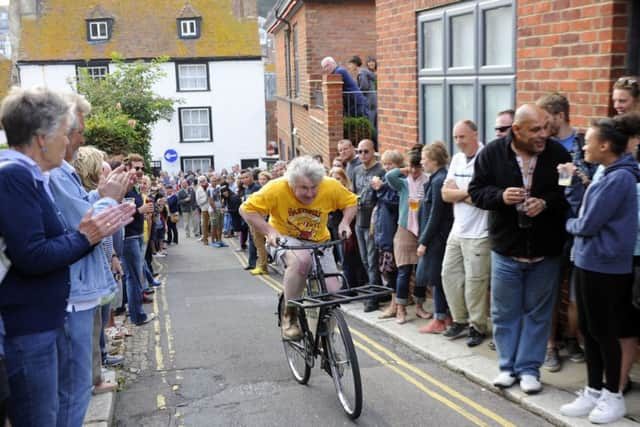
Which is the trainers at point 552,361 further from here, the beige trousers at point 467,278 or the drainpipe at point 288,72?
the drainpipe at point 288,72

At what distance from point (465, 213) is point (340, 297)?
1.83m

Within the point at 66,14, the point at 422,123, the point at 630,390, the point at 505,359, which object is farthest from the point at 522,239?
the point at 66,14

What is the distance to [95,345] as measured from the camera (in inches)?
223

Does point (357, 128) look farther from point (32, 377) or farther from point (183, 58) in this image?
point (183, 58)

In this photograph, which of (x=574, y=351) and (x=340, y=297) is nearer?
(x=340, y=297)

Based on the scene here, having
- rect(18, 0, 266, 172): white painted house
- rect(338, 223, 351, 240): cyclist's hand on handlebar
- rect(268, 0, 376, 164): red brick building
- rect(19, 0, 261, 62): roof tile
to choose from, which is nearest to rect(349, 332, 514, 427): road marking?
rect(338, 223, 351, 240): cyclist's hand on handlebar

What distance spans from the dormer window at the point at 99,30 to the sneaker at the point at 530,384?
139 ft

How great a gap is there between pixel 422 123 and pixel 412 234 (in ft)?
7.49

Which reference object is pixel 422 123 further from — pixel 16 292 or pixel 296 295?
pixel 16 292

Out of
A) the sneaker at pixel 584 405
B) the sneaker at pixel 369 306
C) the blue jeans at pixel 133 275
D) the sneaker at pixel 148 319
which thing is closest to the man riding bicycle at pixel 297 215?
the sneaker at pixel 584 405

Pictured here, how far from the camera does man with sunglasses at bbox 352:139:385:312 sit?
335 inches

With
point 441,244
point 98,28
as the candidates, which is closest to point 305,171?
point 441,244

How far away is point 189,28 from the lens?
144 ft

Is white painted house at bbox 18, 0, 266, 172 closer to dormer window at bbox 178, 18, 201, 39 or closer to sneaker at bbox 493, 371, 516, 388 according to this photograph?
dormer window at bbox 178, 18, 201, 39
